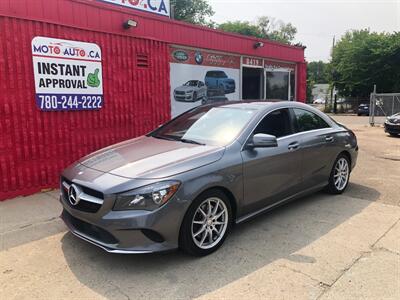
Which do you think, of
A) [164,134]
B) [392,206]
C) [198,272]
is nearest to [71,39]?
[164,134]

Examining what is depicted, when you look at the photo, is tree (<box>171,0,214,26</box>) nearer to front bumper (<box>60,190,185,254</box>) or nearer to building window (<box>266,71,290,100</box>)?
building window (<box>266,71,290,100</box>)

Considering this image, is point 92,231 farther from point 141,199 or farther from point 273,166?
point 273,166

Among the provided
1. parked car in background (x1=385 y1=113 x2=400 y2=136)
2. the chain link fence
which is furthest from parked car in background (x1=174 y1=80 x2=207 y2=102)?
the chain link fence

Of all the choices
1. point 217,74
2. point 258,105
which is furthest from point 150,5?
point 258,105

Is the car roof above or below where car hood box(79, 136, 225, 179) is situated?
above

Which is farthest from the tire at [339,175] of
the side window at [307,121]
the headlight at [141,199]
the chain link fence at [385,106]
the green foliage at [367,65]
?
the green foliage at [367,65]

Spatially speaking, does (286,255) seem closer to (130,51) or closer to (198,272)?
(198,272)

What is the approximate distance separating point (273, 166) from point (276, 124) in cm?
66

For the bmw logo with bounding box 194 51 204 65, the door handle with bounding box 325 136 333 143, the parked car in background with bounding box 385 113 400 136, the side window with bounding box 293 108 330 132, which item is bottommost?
the parked car in background with bounding box 385 113 400 136

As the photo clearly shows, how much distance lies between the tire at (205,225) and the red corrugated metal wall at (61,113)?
3.70m

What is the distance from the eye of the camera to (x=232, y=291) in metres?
3.21

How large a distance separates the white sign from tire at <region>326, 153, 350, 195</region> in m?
5.37

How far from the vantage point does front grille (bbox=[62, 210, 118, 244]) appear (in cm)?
346

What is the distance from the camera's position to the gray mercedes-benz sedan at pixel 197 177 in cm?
341
